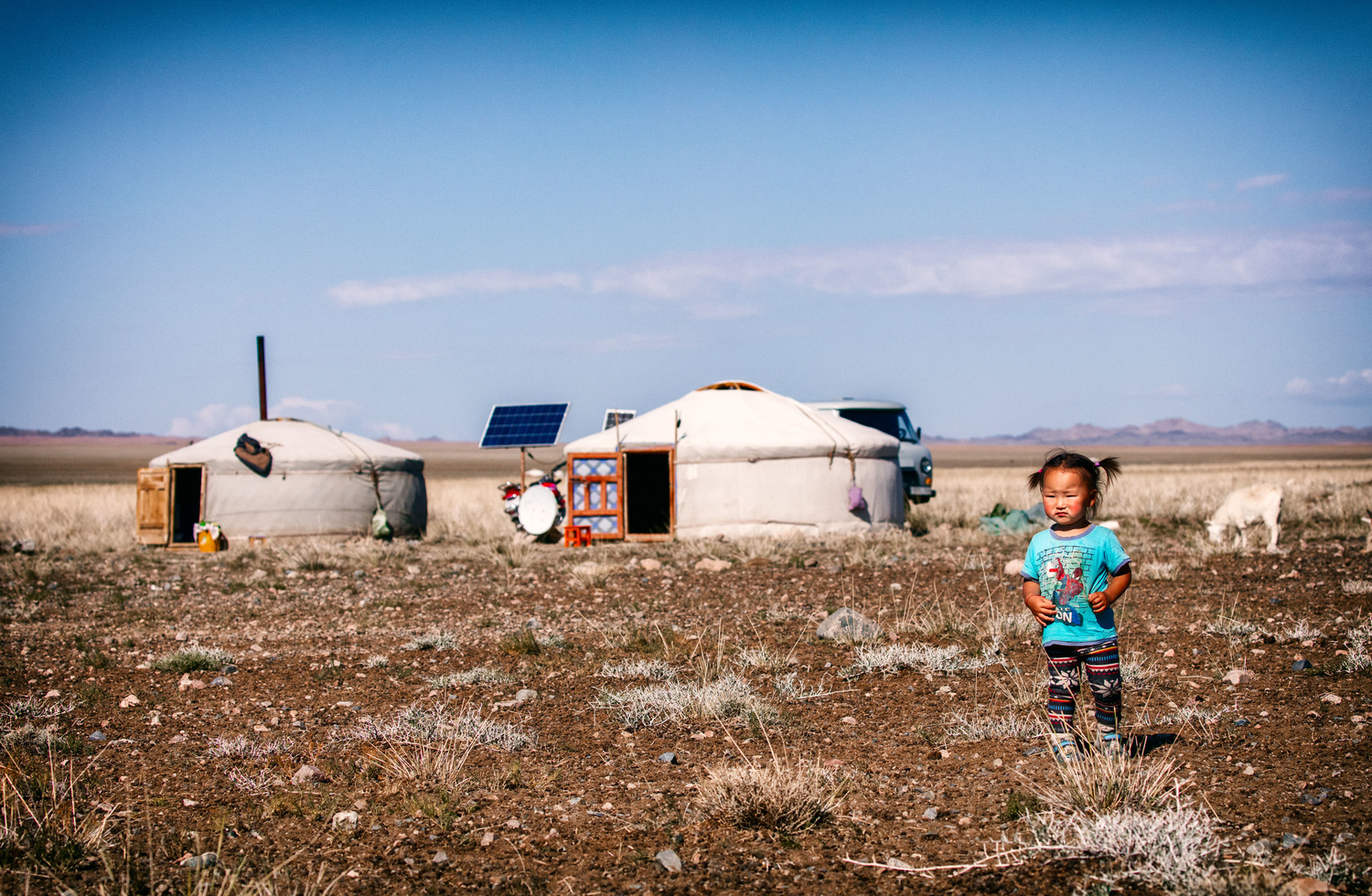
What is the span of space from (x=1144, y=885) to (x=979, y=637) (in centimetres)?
385

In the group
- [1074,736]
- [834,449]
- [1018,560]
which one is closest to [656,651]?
[1074,736]

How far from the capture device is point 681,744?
492 centimetres

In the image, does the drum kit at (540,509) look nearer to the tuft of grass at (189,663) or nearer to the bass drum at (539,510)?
the bass drum at (539,510)

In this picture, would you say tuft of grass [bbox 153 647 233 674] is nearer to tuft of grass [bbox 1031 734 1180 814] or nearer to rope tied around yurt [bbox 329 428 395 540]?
tuft of grass [bbox 1031 734 1180 814]

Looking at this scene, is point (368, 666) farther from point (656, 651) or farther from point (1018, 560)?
point (1018, 560)

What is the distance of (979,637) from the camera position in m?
6.88

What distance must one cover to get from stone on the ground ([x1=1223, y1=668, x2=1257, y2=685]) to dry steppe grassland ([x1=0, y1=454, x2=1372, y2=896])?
0.02 m

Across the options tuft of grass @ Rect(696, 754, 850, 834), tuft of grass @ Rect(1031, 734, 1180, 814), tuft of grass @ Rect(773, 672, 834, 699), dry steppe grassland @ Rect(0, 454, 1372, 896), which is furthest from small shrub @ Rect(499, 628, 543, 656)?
tuft of grass @ Rect(1031, 734, 1180, 814)

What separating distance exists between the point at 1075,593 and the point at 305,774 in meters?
3.24

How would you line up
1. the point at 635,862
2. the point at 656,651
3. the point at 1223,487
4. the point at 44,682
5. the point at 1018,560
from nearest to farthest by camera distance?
1. the point at 635,862
2. the point at 44,682
3. the point at 656,651
4. the point at 1018,560
5. the point at 1223,487

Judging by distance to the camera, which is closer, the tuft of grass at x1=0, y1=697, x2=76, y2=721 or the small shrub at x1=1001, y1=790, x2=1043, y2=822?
the small shrub at x1=1001, y1=790, x2=1043, y2=822

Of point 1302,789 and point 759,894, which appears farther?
point 1302,789

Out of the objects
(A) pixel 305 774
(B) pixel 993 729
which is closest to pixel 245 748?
(A) pixel 305 774

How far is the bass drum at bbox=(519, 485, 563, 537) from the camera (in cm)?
1622
